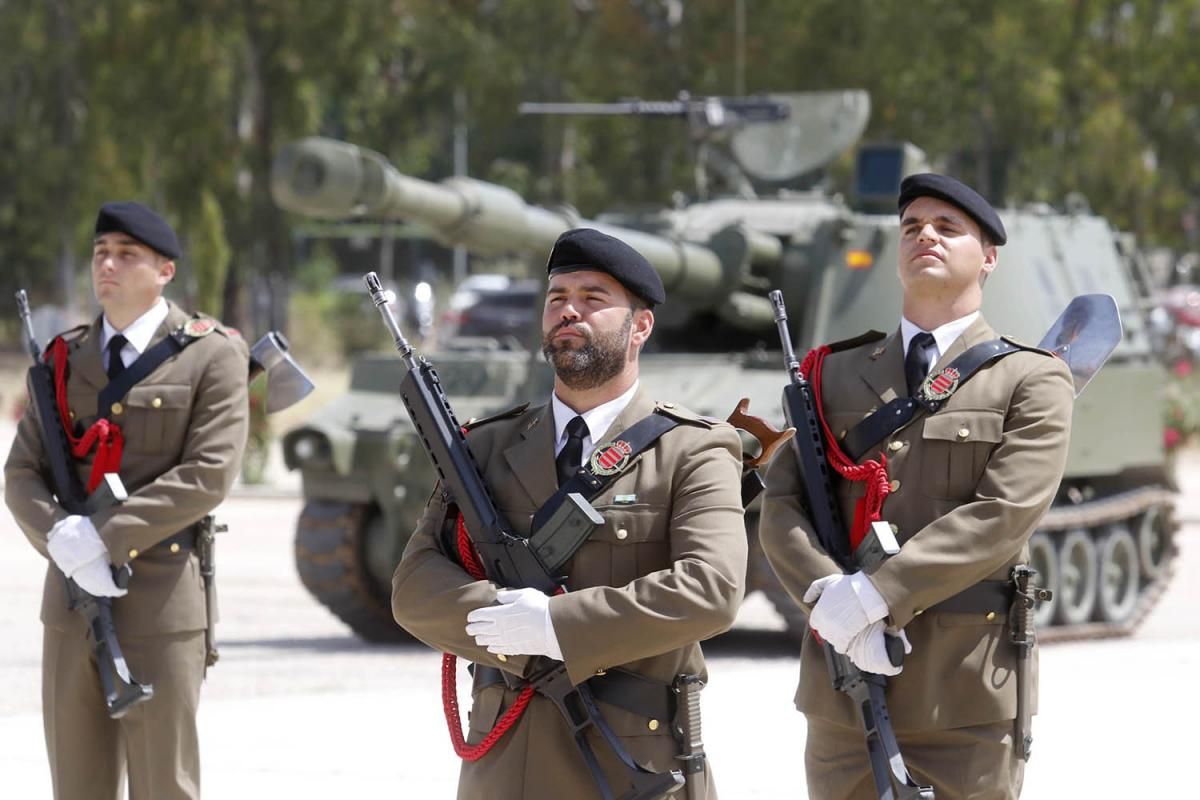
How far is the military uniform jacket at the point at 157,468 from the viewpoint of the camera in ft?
20.7

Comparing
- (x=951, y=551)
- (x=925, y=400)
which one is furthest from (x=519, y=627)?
(x=925, y=400)

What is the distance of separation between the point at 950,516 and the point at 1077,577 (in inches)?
327

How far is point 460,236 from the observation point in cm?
1136

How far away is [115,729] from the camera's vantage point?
634 centimetres

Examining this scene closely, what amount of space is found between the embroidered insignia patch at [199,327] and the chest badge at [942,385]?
7.99 ft

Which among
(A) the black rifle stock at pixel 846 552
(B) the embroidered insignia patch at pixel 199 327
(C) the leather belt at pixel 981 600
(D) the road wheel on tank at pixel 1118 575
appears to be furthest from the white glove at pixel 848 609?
(D) the road wheel on tank at pixel 1118 575

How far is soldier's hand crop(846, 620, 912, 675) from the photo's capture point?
493cm

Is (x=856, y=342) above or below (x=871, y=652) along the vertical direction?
above

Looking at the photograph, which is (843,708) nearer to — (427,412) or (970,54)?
(427,412)

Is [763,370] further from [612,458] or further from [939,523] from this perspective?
[612,458]

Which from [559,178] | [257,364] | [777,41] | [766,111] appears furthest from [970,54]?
[257,364]

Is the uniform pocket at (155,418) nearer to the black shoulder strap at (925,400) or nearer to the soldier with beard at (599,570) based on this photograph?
the soldier with beard at (599,570)

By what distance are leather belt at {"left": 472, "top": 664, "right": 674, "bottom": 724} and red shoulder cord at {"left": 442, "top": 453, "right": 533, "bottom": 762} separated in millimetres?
145

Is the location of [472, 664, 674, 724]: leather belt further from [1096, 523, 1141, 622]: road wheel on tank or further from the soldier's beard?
[1096, 523, 1141, 622]: road wheel on tank
